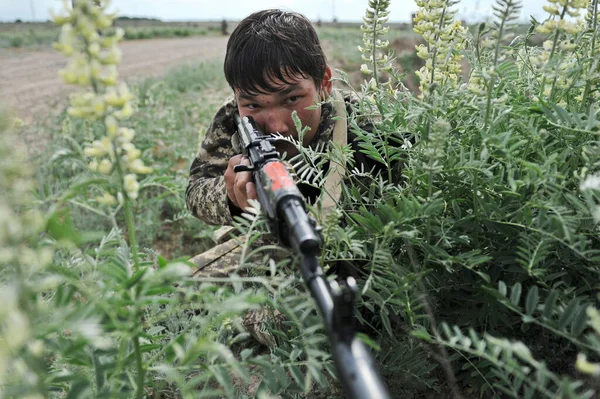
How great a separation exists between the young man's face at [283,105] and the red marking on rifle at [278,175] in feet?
2.20

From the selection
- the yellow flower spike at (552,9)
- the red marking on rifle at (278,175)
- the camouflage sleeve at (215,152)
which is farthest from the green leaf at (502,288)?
the camouflage sleeve at (215,152)

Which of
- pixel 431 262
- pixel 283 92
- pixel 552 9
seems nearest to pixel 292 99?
pixel 283 92

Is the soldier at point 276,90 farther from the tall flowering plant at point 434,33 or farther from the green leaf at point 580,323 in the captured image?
→ the green leaf at point 580,323

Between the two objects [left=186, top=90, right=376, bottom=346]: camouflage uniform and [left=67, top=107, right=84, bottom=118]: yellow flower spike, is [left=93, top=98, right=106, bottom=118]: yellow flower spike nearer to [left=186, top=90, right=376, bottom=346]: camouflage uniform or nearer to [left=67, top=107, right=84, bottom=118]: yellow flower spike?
[left=67, top=107, right=84, bottom=118]: yellow flower spike

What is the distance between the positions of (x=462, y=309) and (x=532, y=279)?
6.3 inches

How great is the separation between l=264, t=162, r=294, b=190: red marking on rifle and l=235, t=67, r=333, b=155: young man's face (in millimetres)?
670

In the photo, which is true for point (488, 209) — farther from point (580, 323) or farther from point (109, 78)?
point (109, 78)

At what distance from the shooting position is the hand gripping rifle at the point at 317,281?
605 millimetres

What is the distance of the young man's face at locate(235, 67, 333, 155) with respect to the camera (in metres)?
1.71

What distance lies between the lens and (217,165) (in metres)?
2.27

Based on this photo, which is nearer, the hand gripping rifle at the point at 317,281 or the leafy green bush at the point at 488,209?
the hand gripping rifle at the point at 317,281

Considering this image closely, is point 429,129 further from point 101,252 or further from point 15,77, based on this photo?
point 15,77

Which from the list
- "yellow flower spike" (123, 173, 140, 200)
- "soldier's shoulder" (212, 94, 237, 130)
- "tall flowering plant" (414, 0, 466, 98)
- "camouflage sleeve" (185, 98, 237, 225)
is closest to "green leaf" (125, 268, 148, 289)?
"yellow flower spike" (123, 173, 140, 200)

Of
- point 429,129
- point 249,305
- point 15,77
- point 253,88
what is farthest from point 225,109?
point 15,77
